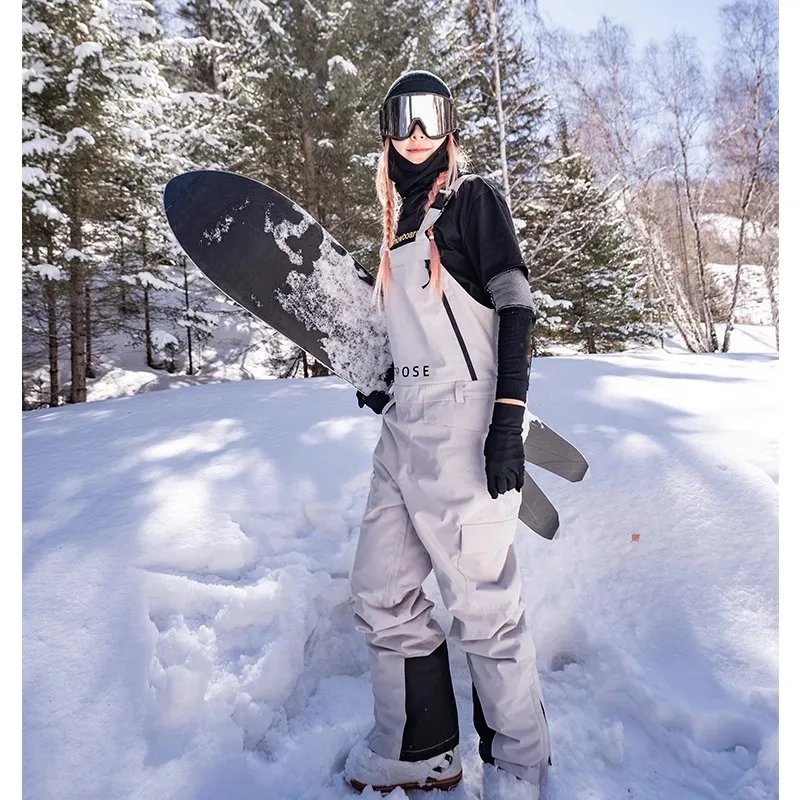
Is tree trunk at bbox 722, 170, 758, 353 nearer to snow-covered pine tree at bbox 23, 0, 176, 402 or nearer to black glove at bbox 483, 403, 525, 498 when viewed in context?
black glove at bbox 483, 403, 525, 498

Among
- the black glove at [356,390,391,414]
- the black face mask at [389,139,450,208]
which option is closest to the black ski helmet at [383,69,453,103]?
the black face mask at [389,139,450,208]

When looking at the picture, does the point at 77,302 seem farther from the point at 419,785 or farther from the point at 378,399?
the point at 419,785

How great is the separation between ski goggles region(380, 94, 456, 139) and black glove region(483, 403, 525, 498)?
779 mm

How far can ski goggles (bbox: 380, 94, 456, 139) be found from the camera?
54.7 inches

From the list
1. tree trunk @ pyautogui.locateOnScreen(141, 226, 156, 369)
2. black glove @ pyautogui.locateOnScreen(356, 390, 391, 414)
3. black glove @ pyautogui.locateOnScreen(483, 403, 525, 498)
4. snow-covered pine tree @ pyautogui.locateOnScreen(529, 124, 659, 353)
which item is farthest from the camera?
snow-covered pine tree @ pyautogui.locateOnScreen(529, 124, 659, 353)

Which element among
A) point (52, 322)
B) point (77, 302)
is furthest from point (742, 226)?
point (52, 322)

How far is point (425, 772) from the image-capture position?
1.37 m

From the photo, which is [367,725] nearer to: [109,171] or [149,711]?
[149,711]

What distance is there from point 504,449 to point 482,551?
272 mm

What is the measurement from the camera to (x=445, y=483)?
1289mm

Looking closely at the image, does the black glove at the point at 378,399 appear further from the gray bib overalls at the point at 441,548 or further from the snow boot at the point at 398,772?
the snow boot at the point at 398,772

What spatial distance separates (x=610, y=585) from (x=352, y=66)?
8292mm

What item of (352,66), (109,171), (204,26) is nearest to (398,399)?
(352,66)
